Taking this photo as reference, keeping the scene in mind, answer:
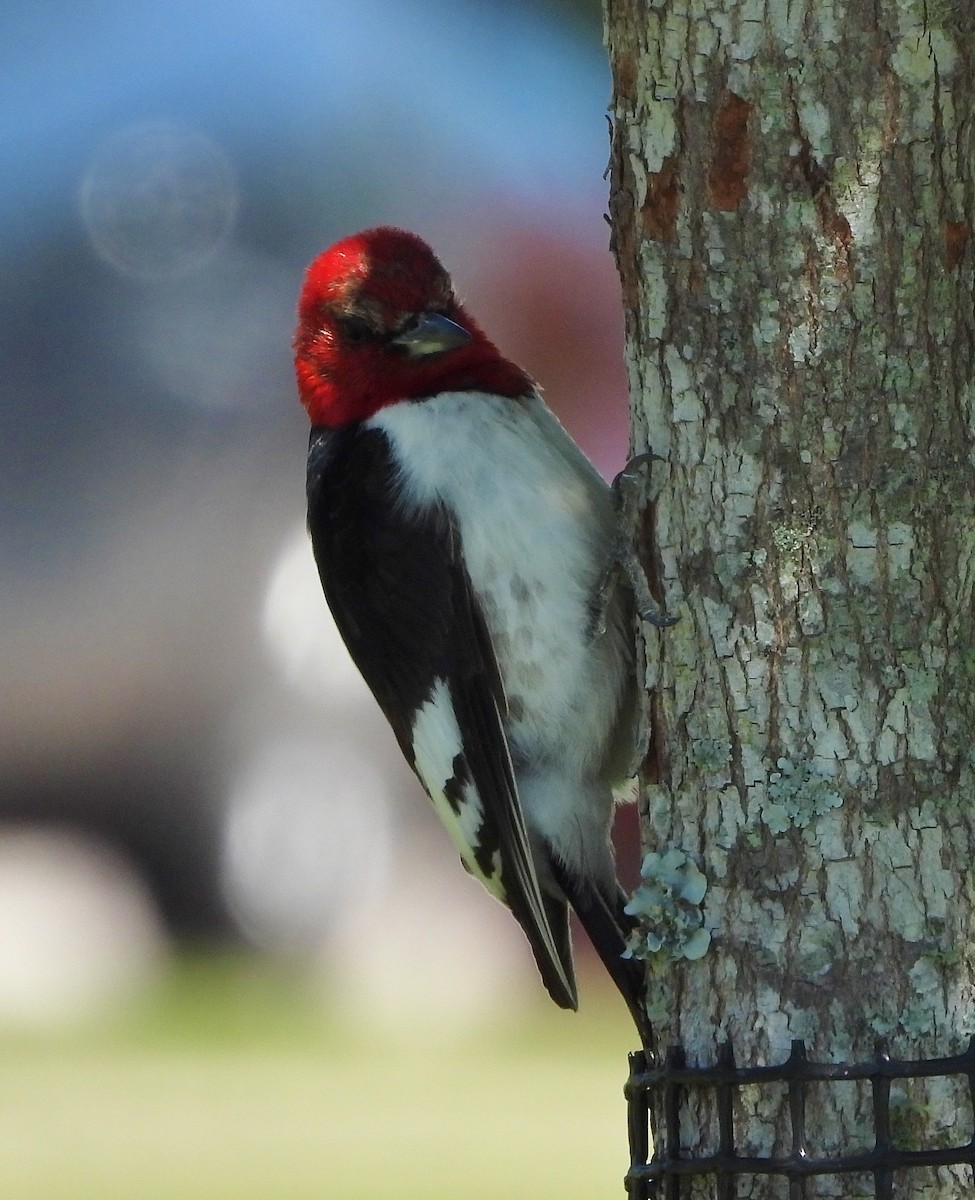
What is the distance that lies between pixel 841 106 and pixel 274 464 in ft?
18.9

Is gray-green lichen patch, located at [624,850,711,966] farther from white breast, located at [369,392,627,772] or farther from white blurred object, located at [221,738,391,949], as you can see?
white blurred object, located at [221,738,391,949]

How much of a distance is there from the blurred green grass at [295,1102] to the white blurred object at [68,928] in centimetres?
20

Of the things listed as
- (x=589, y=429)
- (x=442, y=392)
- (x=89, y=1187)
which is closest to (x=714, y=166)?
(x=442, y=392)

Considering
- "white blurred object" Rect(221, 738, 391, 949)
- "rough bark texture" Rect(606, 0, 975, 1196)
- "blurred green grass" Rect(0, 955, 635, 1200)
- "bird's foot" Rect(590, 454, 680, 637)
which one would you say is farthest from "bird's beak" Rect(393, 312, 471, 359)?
"white blurred object" Rect(221, 738, 391, 949)

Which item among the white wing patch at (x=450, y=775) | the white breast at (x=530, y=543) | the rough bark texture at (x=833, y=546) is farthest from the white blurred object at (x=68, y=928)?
the rough bark texture at (x=833, y=546)

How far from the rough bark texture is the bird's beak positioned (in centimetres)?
80

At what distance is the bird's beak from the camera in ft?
9.57

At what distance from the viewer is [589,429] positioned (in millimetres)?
7242

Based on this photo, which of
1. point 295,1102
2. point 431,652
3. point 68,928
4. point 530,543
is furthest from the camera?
point 68,928

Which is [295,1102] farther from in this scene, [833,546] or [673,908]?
[833,546]

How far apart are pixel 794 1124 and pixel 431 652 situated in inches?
43.2

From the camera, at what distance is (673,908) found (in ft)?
7.01

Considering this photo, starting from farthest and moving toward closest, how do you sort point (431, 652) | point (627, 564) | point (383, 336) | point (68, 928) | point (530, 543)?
point (68, 928) < point (383, 336) < point (431, 652) < point (530, 543) < point (627, 564)

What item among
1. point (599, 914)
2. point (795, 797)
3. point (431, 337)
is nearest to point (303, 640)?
point (431, 337)
